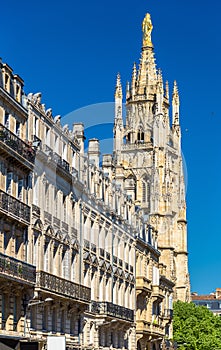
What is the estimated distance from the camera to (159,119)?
6284 inches

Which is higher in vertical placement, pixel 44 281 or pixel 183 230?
pixel 183 230

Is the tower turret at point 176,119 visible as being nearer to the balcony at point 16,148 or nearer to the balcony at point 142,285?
the balcony at point 142,285

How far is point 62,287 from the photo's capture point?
5284cm

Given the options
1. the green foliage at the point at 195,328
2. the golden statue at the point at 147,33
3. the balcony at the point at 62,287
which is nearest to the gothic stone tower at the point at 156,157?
the golden statue at the point at 147,33

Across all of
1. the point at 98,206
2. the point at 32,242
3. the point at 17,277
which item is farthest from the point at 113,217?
the point at 17,277

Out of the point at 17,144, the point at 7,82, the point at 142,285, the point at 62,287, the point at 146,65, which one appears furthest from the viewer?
the point at 146,65

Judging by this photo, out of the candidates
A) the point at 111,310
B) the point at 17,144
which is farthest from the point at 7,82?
the point at 111,310

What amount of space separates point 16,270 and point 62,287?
8813 millimetres

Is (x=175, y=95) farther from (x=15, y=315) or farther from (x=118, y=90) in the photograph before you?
(x=15, y=315)

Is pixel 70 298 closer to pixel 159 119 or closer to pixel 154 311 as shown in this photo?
pixel 154 311

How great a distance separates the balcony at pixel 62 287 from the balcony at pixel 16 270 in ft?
4.63

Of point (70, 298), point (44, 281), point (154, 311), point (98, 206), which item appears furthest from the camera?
point (154, 311)

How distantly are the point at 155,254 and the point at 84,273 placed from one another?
2859cm

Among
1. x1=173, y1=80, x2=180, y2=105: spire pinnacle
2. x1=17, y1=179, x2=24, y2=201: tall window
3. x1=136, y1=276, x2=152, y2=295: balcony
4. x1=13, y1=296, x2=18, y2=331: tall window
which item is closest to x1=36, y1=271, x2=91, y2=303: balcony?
x1=13, y1=296, x2=18, y2=331: tall window
